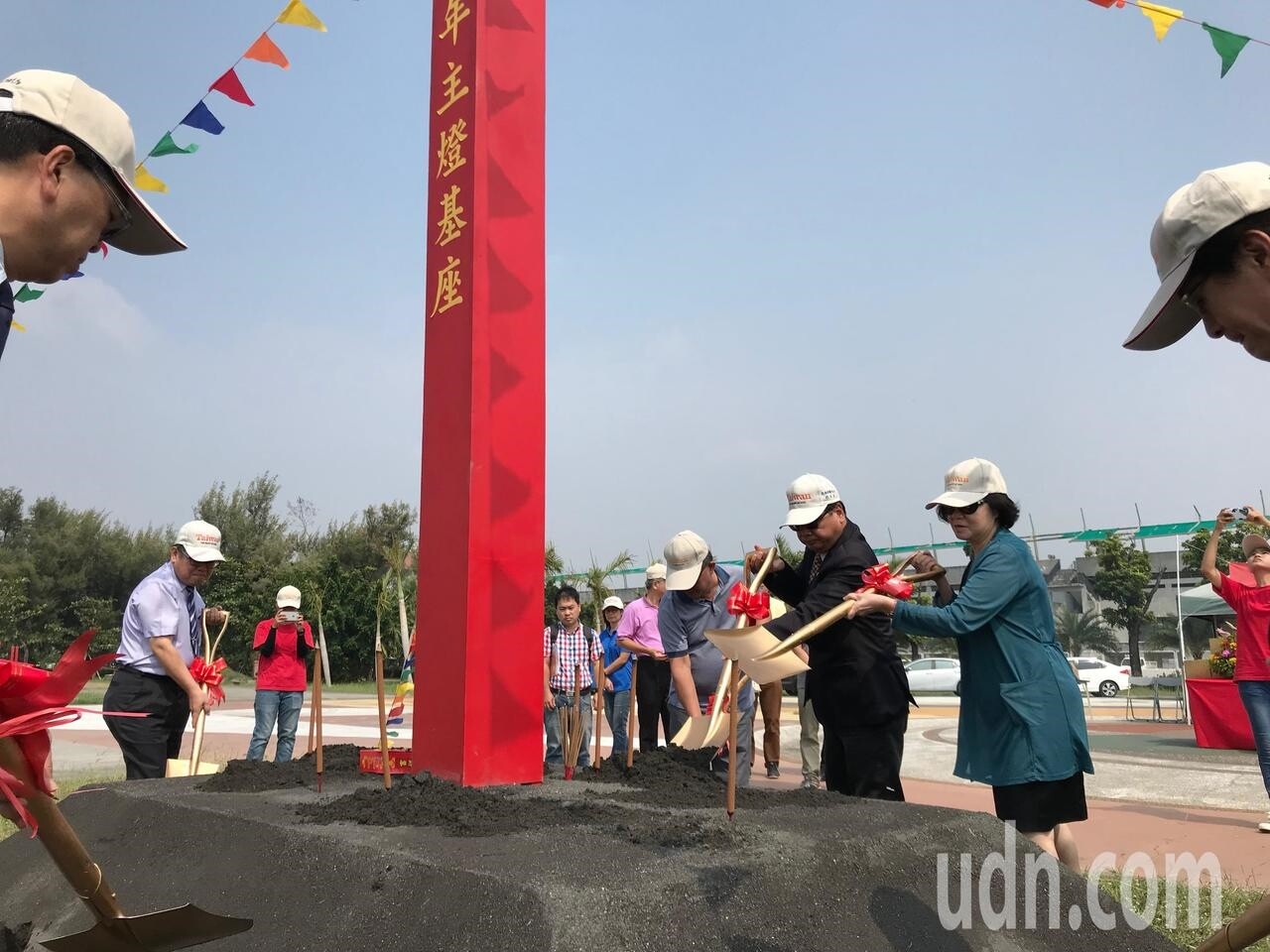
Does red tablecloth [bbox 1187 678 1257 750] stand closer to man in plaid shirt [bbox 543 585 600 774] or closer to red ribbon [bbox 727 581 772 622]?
man in plaid shirt [bbox 543 585 600 774]

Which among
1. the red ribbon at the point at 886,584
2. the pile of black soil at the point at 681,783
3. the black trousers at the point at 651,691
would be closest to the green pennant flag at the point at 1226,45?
the red ribbon at the point at 886,584

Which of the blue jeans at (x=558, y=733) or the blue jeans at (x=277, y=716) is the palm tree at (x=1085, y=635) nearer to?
the blue jeans at (x=558, y=733)

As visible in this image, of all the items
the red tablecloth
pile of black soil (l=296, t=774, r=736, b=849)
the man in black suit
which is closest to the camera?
pile of black soil (l=296, t=774, r=736, b=849)

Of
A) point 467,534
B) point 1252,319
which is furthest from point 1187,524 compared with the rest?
point 1252,319

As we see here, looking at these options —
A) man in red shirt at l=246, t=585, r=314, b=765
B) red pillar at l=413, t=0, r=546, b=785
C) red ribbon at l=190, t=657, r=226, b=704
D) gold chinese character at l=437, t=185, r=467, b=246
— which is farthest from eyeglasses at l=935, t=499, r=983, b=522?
man in red shirt at l=246, t=585, r=314, b=765

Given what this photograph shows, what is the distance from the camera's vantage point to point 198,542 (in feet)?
14.7

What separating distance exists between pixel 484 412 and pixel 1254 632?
14.4 ft

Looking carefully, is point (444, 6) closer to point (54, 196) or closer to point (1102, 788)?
point (54, 196)

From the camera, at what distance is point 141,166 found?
19.6 feet

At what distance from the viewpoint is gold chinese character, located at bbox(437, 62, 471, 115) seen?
13.5ft

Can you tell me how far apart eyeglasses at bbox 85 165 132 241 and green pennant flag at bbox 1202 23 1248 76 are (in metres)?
5.02

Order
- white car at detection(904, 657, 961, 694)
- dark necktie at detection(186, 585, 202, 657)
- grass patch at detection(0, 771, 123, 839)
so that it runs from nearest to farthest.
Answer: dark necktie at detection(186, 585, 202, 657)
grass patch at detection(0, 771, 123, 839)
white car at detection(904, 657, 961, 694)

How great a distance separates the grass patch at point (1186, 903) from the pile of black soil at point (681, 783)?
109 cm

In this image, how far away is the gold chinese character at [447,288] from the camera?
4.00m
